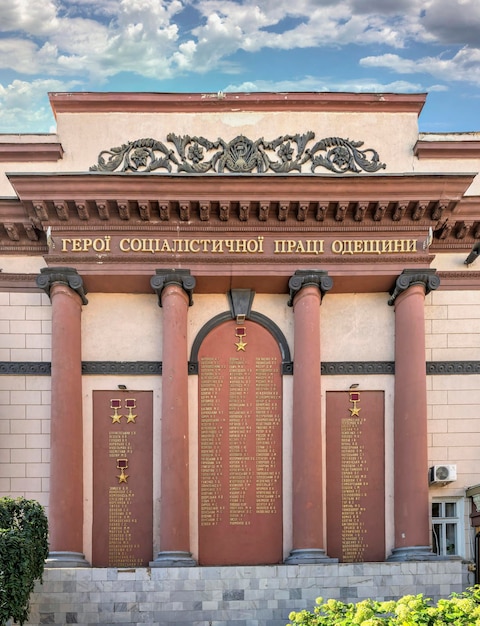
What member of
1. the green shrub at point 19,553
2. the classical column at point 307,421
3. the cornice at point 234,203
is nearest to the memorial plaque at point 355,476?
the classical column at point 307,421

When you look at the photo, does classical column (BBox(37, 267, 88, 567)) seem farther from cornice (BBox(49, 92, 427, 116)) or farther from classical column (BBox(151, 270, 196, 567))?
cornice (BBox(49, 92, 427, 116))

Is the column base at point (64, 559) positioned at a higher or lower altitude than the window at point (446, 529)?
lower

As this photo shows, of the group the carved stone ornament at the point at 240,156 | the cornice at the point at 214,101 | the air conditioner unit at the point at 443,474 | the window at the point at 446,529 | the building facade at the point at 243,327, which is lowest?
the window at the point at 446,529

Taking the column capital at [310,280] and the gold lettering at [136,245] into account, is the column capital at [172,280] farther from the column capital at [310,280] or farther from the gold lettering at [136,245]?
the column capital at [310,280]

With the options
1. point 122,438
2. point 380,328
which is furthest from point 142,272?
point 380,328

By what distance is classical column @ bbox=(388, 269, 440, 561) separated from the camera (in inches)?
915

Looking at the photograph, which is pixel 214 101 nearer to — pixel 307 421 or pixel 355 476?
pixel 307 421

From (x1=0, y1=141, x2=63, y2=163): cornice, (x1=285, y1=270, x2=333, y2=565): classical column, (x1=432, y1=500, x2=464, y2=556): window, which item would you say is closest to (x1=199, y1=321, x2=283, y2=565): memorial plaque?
(x1=285, y1=270, x2=333, y2=565): classical column

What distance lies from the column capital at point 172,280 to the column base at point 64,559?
599 centimetres

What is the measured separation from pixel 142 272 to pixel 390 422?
6501mm

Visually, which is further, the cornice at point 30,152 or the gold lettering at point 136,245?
the cornice at point 30,152

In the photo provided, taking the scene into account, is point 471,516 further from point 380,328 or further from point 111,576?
point 111,576

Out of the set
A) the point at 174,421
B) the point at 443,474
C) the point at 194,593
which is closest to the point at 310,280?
the point at 174,421

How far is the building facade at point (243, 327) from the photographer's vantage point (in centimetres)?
2378
